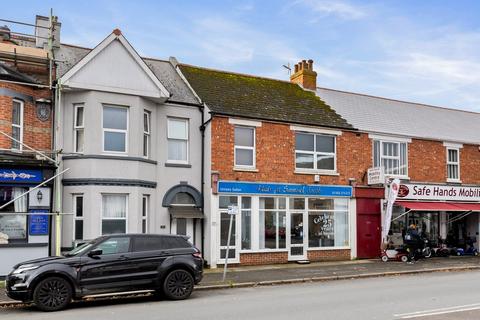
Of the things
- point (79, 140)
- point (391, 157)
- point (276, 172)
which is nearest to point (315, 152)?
point (276, 172)

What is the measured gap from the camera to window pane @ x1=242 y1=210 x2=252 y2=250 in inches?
836

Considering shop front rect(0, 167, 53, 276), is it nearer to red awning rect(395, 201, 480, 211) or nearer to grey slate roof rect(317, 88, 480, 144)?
grey slate roof rect(317, 88, 480, 144)

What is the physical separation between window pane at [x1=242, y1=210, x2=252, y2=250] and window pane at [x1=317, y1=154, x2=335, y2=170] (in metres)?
3.93

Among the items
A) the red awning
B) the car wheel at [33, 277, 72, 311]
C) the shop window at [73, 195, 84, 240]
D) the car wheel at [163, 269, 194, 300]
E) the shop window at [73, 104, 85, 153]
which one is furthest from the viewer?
the red awning

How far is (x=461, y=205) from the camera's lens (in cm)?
2589

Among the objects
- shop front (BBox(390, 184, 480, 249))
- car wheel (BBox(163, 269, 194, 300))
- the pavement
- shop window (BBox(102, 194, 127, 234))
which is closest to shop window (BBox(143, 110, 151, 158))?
shop window (BBox(102, 194, 127, 234))

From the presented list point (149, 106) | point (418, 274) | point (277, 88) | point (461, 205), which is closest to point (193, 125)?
point (149, 106)

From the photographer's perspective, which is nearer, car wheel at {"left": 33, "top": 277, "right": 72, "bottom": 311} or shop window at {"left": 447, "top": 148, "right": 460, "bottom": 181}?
car wheel at {"left": 33, "top": 277, "right": 72, "bottom": 311}

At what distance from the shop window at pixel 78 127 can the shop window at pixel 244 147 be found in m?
5.92

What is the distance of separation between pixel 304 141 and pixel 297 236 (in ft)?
13.0

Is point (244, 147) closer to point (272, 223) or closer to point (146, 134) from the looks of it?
point (272, 223)

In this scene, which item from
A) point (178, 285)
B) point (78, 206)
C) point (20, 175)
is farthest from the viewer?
point (78, 206)

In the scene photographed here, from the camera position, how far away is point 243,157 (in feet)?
70.8

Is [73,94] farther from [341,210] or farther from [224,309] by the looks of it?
[341,210]
